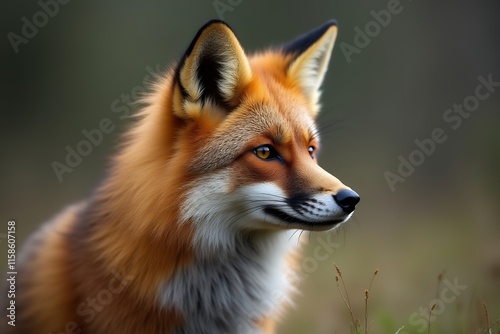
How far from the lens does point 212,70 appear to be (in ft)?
12.9

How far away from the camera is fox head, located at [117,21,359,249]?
3.62m

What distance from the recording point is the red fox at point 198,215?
144 inches

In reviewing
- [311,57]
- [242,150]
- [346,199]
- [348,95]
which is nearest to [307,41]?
[311,57]

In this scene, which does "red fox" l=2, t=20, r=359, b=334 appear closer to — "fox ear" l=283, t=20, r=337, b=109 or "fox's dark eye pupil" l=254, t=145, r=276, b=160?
"fox's dark eye pupil" l=254, t=145, r=276, b=160

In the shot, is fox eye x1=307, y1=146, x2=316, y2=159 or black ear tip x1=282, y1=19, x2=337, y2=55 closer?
fox eye x1=307, y1=146, x2=316, y2=159

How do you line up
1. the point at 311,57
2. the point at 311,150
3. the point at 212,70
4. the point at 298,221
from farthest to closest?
1. the point at 311,57
2. the point at 311,150
3. the point at 212,70
4. the point at 298,221

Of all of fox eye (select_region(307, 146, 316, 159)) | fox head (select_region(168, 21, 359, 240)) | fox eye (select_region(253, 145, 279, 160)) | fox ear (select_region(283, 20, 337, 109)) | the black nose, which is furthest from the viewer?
fox ear (select_region(283, 20, 337, 109))

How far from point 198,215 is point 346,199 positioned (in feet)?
2.85

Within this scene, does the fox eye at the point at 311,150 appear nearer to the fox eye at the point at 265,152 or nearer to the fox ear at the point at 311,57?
the fox eye at the point at 265,152

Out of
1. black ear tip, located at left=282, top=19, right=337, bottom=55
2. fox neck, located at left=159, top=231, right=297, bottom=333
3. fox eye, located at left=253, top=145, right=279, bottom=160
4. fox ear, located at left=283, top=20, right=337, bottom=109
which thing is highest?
black ear tip, located at left=282, top=19, right=337, bottom=55

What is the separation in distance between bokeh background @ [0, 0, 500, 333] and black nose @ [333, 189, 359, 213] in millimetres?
5724

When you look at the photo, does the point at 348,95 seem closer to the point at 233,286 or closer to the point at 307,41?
the point at 307,41

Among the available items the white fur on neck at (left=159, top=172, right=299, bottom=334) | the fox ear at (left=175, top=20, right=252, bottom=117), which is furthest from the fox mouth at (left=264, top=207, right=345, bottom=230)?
the fox ear at (left=175, top=20, right=252, bottom=117)

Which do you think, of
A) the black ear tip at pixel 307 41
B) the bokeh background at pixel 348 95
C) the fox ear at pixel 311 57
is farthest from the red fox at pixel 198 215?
the bokeh background at pixel 348 95
